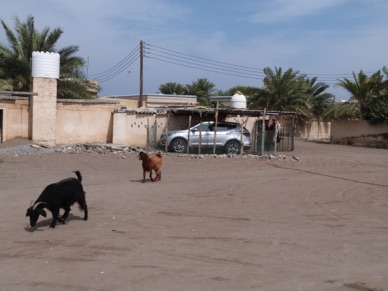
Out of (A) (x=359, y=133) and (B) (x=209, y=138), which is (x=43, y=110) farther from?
(A) (x=359, y=133)

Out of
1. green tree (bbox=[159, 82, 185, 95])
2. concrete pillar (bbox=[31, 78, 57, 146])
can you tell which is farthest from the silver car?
green tree (bbox=[159, 82, 185, 95])

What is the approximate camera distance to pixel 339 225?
9859 millimetres

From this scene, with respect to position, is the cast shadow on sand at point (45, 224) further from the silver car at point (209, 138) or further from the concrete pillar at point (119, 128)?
the concrete pillar at point (119, 128)

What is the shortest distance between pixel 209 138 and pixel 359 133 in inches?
718

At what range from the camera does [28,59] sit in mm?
32281

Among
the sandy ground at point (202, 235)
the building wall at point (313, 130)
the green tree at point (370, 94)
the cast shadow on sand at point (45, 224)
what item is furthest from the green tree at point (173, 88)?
the cast shadow on sand at point (45, 224)

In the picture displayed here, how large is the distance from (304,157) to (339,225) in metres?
15.2

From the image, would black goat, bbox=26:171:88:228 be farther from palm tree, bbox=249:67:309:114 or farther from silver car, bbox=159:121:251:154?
palm tree, bbox=249:67:309:114

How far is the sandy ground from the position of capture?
635 cm

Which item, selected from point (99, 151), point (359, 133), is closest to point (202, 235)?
point (99, 151)

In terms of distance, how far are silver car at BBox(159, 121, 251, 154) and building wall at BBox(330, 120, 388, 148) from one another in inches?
641

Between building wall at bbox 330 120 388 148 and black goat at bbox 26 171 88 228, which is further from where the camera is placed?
building wall at bbox 330 120 388 148

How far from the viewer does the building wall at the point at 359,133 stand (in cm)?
3788

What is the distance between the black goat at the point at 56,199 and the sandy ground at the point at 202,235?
0.93 feet
